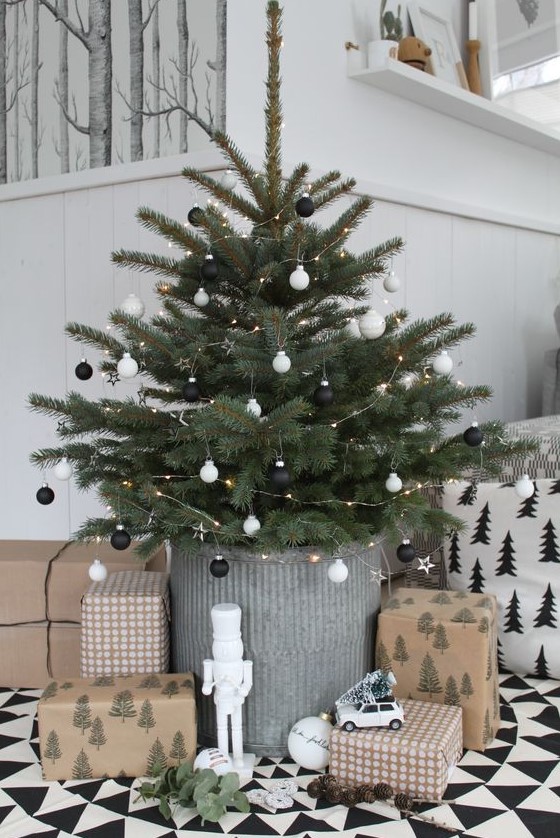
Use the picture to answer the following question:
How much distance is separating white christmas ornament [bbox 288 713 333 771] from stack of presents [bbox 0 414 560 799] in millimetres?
39

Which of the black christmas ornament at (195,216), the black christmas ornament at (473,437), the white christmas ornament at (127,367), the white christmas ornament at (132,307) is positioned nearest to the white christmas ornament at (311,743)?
the black christmas ornament at (473,437)

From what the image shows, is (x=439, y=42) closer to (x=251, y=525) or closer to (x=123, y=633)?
(x=251, y=525)

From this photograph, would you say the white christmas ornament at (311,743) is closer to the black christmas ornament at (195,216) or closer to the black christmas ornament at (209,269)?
the black christmas ornament at (209,269)

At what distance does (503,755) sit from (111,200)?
54.0 inches

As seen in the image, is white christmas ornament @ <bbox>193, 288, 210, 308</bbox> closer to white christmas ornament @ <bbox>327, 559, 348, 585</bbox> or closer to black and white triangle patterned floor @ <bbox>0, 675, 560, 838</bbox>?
white christmas ornament @ <bbox>327, 559, 348, 585</bbox>

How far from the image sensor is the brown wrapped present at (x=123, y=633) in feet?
4.52

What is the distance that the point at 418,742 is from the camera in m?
1.18

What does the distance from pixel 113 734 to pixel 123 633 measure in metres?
0.18

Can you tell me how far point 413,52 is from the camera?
6.93 ft

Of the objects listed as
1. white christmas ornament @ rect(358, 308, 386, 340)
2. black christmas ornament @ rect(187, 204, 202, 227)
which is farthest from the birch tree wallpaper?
white christmas ornament @ rect(358, 308, 386, 340)

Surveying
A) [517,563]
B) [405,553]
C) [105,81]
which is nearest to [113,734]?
[405,553]

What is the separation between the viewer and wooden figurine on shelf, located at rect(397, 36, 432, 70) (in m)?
2.11

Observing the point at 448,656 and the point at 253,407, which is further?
the point at 448,656

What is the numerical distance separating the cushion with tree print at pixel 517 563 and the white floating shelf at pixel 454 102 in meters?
1.02
